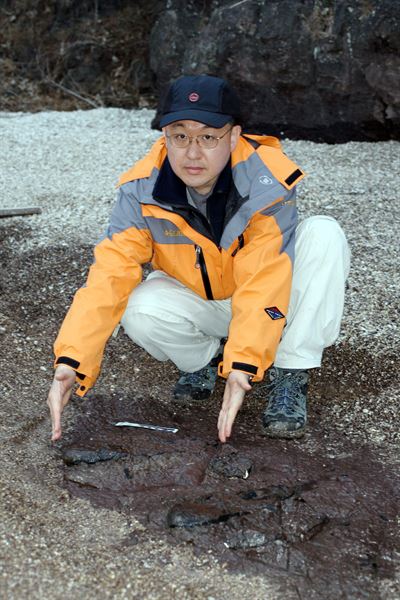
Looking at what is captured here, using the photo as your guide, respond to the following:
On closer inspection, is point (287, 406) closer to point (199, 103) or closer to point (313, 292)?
point (313, 292)

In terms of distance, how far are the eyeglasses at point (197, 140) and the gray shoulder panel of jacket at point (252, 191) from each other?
14 centimetres

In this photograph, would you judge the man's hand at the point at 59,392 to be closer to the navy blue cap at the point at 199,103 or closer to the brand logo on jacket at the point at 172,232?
the brand logo on jacket at the point at 172,232

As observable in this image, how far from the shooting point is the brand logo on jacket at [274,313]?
9.28 ft

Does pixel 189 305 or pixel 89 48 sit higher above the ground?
pixel 189 305

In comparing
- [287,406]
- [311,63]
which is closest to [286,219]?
[287,406]

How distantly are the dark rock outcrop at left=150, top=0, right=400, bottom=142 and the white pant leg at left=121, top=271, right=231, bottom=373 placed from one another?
3329 mm

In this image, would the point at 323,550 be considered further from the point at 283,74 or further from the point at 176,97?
the point at 283,74

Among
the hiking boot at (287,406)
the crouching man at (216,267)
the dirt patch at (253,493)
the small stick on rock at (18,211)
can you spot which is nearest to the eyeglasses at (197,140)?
the crouching man at (216,267)

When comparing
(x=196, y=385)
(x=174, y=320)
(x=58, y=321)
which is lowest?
(x=58, y=321)

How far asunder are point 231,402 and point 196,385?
0.76 meters

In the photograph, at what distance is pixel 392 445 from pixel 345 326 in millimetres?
950

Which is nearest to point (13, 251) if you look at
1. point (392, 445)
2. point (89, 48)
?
point (392, 445)

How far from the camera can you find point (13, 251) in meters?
4.81

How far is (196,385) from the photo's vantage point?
11.1 ft
